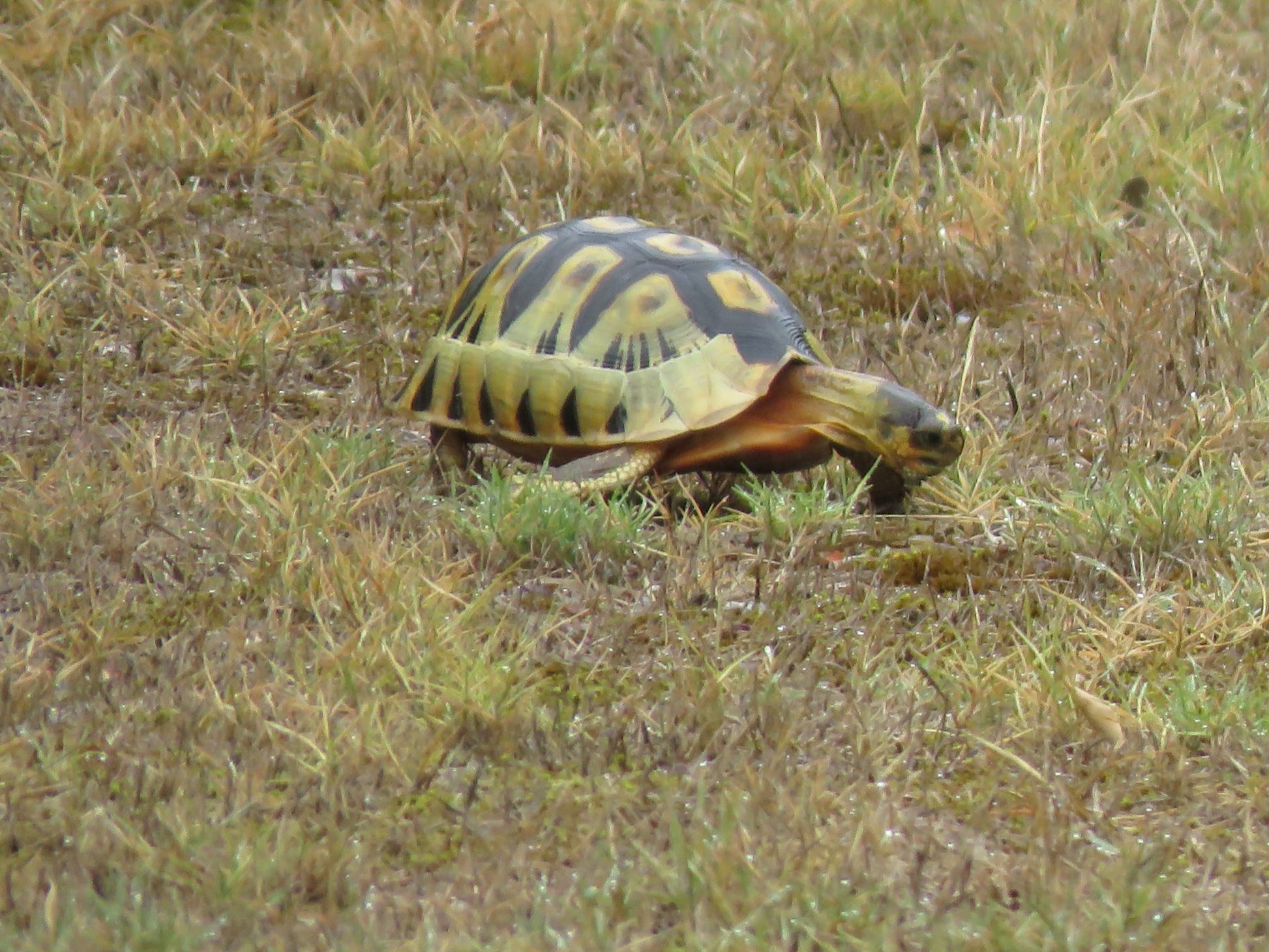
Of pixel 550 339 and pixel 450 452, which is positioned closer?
pixel 550 339

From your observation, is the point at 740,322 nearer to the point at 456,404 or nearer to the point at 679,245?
the point at 679,245

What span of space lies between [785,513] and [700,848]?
57.6 inches

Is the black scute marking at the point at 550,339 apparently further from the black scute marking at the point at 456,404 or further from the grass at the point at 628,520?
the grass at the point at 628,520

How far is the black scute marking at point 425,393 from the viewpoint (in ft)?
15.0

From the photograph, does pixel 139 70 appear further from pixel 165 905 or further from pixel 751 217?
pixel 165 905

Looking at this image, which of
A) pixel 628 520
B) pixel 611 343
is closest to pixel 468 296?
pixel 611 343

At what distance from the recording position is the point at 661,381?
4.23 meters

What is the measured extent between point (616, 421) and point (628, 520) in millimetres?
307

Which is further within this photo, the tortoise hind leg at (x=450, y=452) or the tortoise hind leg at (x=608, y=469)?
the tortoise hind leg at (x=450, y=452)

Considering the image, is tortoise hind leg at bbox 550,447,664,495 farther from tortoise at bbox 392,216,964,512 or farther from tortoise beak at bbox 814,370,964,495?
tortoise beak at bbox 814,370,964,495

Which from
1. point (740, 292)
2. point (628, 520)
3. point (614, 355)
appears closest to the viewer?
point (628, 520)

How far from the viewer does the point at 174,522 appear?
4.12 metres

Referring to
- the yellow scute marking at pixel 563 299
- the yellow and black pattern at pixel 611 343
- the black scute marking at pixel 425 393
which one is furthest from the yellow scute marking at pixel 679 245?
the black scute marking at pixel 425 393

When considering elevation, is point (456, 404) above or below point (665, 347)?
below
